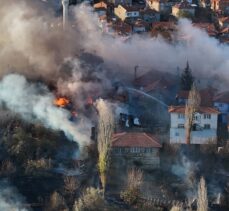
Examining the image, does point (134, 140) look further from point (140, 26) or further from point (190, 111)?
point (140, 26)

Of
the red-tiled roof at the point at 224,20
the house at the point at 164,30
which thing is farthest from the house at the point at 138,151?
the red-tiled roof at the point at 224,20

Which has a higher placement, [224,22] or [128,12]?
[128,12]

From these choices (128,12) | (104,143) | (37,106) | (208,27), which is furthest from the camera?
(128,12)

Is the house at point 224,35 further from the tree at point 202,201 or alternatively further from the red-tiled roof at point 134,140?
the tree at point 202,201

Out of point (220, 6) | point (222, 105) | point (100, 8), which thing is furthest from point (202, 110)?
point (220, 6)

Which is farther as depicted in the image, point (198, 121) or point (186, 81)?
point (186, 81)

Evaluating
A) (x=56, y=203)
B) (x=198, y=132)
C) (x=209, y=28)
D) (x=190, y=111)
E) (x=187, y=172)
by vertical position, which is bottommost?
(x=56, y=203)

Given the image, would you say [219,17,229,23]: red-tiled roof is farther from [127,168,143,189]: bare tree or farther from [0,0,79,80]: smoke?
[127,168,143,189]: bare tree
